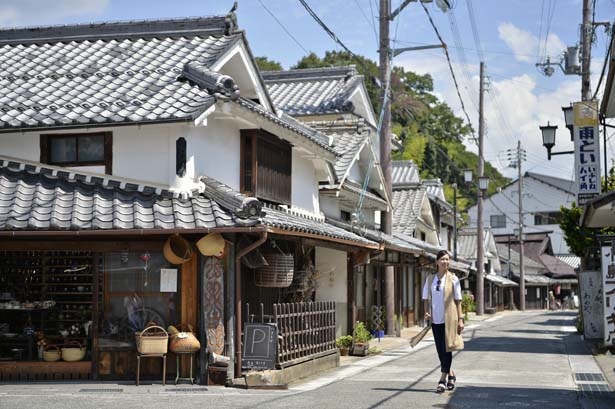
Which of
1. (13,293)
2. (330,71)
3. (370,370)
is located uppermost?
(330,71)

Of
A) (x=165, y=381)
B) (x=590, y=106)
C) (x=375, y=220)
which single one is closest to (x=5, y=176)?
(x=165, y=381)

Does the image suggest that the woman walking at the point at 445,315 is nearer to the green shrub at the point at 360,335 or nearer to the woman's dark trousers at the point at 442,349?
the woman's dark trousers at the point at 442,349

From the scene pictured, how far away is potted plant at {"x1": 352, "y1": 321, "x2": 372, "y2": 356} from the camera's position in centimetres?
2112

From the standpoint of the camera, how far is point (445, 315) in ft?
41.9

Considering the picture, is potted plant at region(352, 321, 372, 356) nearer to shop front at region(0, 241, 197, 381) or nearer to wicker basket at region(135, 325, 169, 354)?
shop front at region(0, 241, 197, 381)

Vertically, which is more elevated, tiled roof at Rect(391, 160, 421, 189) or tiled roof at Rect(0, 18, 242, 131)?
tiled roof at Rect(391, 160, 421, 189)

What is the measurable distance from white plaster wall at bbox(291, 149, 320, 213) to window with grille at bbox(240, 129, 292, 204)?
3.05 feet

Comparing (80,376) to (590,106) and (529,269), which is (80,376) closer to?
(590,106)

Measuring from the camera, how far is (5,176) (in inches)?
591

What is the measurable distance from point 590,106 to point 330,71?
14.2 meters

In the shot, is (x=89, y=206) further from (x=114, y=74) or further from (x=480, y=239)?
(x=480, y=239)

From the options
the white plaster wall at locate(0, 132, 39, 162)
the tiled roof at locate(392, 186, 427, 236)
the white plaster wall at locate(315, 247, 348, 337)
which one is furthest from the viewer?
the tiled roof at locate(392, 186, 427, 236)

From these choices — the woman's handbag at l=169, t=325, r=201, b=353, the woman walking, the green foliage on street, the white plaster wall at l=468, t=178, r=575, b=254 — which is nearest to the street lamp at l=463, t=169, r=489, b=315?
the green foliage on street

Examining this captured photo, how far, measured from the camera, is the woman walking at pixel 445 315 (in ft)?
41.5
